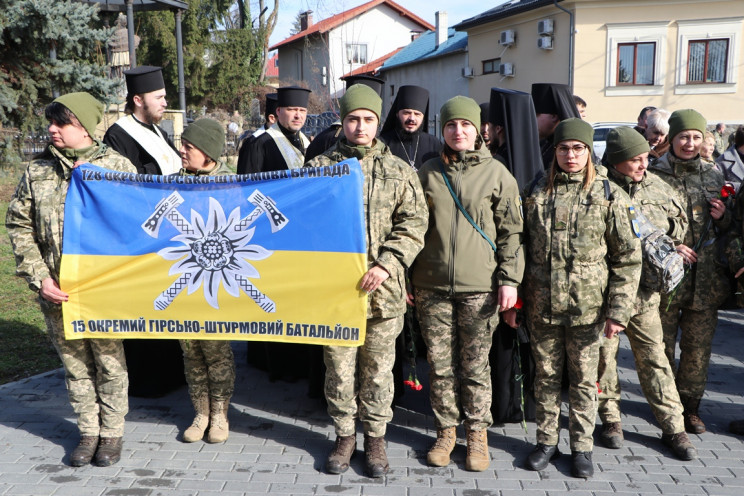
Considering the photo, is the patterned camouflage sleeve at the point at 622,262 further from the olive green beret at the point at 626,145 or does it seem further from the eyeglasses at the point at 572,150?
the olive green beret at the point at 626,145

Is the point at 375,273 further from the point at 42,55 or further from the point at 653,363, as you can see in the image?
the point at 42,55

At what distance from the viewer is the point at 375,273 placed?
3.84 m

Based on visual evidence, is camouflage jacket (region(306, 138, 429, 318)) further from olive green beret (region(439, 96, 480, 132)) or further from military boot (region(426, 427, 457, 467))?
military boot (region(426, 427, 457, 467))

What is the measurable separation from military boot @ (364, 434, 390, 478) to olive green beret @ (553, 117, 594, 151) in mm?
2091

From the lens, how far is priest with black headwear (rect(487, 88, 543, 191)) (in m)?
4.47

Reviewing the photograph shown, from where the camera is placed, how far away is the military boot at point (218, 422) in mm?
4402

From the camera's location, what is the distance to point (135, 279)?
13.5ft

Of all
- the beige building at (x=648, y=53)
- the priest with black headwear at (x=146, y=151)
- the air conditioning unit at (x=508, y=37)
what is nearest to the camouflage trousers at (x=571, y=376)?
the priest with black headwear at (x=146, y=151)

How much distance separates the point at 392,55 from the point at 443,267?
132ft

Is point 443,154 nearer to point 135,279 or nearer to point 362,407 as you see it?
point 362,407

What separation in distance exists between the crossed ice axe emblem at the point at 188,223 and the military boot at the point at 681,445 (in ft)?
8.66

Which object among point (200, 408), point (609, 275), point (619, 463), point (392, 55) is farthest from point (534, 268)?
point (392, 55)

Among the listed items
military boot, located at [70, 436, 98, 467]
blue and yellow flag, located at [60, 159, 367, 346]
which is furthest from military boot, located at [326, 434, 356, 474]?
military boot, located at [70, 436, 98, 467]

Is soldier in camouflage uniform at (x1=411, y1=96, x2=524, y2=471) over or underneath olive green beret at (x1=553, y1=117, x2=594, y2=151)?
underneath
